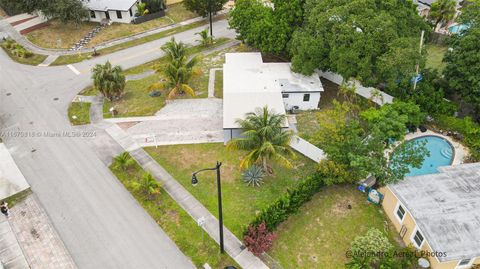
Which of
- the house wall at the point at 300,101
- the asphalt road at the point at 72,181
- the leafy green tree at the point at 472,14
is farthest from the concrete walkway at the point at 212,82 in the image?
the leafy green tree at the point at 472,14

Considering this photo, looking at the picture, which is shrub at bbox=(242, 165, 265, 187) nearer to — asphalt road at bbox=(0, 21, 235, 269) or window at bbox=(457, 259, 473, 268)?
asphalt road at bbox=(0, 21, 235, 269)

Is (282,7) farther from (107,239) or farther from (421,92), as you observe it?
(107,239)

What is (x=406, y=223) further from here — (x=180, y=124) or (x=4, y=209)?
(x=4, y=209)

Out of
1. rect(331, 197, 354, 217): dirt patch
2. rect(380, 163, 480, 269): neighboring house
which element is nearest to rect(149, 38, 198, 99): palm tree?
rect(331, 197, 354, 217): dirt patch

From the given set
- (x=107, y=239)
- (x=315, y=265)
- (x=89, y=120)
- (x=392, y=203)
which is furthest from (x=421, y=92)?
(x=89, y=120)

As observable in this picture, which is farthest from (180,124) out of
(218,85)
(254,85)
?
(218,85)

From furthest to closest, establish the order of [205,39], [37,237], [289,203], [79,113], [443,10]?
[443,10], [205,39], [79,113], [289,203], [37,237]
